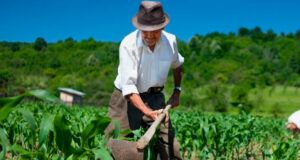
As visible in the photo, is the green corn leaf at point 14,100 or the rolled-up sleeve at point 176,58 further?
the rolled-up sleeve at point 176,58

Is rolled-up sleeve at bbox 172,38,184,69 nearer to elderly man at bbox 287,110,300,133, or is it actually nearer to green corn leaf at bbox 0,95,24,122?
elderly man at bbox 287,110,300,133

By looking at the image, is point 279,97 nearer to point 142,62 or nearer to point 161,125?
point 161,125

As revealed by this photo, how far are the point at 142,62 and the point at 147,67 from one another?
70mm

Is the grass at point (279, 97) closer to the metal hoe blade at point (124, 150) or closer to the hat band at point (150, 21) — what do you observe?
the hat band at point (150, 21)

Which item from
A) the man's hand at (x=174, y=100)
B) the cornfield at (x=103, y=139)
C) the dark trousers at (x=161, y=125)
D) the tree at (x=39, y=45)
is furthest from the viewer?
the tree at (x=39, y=45)

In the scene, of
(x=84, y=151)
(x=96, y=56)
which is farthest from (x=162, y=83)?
(x=96, y=56)

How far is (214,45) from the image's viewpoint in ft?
315

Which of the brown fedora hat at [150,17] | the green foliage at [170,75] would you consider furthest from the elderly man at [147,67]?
the green foliage at [170,75]

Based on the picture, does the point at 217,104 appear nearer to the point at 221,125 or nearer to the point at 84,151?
the point at 221,125

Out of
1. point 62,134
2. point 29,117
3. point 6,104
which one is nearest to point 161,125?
point 62,134

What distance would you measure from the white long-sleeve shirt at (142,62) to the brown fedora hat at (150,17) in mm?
131

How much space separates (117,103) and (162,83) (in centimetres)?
44

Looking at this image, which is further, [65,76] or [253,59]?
[253,59]

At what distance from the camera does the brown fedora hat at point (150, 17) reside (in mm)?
3859
